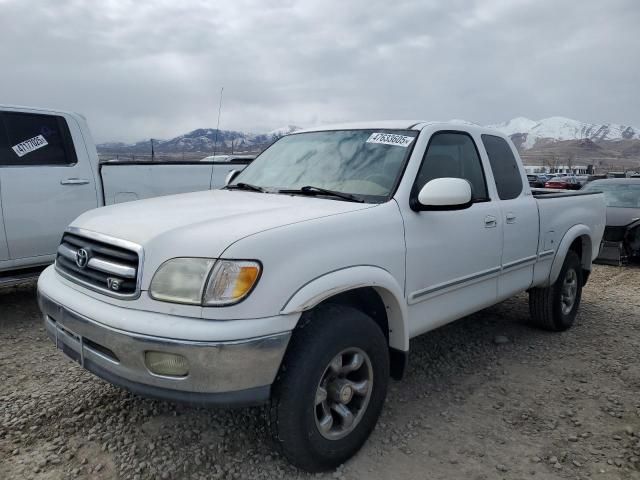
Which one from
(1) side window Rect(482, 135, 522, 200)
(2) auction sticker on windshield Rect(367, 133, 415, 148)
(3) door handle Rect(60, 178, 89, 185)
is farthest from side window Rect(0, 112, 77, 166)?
(1) side window Rect(482, 135, 522, 200)

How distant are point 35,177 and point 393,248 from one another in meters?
3.92

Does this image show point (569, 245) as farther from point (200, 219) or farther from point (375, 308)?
point (200, 219)

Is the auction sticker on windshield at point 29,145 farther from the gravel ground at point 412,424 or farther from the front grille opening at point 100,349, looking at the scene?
the front grille opening at point 100,349

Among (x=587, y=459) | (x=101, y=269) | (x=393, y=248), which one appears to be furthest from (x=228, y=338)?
(x=587, y=459)

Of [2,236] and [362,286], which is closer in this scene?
[362,286]

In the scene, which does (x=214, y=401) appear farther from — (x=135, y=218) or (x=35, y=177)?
(x=35, y=177)

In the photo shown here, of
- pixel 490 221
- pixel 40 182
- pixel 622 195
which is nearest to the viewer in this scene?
pixel 490 221

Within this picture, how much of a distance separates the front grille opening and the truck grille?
0.85 ft

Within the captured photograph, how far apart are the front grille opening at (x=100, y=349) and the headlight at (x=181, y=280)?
372 millimetres

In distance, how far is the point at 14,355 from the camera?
413 centimetres

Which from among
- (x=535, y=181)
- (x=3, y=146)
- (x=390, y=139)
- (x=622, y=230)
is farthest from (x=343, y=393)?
(x=535, y=181)

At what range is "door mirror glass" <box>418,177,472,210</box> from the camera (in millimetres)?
2961

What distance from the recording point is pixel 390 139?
3.47m

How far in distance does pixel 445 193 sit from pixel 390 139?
2.28 feet
